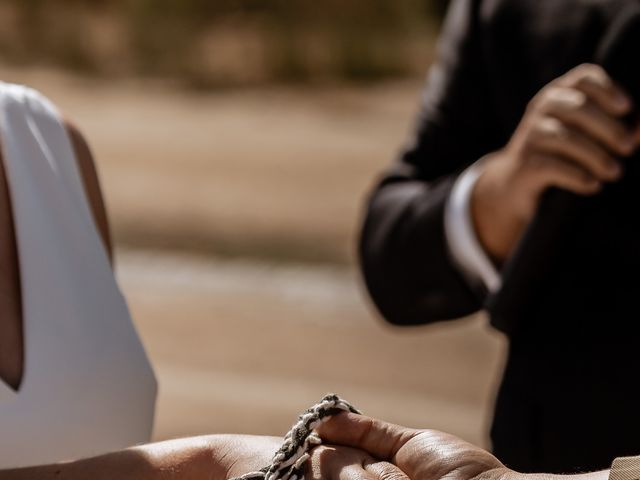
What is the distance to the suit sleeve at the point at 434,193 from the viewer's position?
2766 mm

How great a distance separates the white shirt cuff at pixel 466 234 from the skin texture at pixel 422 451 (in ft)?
3.24

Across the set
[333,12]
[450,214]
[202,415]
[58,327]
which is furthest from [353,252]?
[333,12]

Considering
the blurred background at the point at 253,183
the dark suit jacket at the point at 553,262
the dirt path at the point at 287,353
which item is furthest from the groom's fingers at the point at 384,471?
the dirt path at the point at 287,353

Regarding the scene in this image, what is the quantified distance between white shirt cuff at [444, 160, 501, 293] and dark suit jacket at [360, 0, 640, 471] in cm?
2

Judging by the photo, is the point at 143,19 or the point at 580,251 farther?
the point at 143,19

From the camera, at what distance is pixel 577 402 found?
252 centimetres

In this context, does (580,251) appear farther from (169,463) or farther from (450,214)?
(169,463)

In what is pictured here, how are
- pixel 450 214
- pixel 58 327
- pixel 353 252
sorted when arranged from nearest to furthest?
1. pixel 58 327
2. pixel 450 214
3. pixel 353 252

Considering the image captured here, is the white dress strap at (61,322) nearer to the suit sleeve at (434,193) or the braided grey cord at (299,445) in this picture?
the braided grey cord at (299,445)

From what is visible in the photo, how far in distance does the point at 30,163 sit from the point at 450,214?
2.78 feet

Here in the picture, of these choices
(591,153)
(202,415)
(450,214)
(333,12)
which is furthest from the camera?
(333,12)

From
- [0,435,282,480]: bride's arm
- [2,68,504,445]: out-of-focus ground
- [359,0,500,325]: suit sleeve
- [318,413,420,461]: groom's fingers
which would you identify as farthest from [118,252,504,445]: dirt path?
[318,413,420,461]: groom's fingers

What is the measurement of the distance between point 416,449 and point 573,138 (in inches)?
35.9

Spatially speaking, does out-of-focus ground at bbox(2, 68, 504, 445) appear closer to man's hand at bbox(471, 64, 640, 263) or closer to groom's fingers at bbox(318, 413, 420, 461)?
man's hand at bbox(471, 64, 640, 263)
